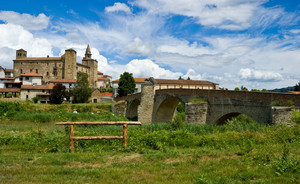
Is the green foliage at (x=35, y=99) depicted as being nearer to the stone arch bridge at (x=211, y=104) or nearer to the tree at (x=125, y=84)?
the tree at (x=125, y=84)

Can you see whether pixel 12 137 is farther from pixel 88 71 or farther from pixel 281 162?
pixel 88 71

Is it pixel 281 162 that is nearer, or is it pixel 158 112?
pixel 281 162

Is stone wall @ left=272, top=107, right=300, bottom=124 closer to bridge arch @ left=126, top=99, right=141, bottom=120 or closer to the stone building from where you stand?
bridge arch @ left=126, top=99, right=141, bottom=120

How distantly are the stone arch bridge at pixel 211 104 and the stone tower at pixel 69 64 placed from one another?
142ft

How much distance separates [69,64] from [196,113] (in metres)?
56.0

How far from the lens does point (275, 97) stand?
13055 millimetres

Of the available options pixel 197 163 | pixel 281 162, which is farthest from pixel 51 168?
pixel 281 162

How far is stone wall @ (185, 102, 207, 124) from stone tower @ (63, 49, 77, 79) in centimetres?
5462

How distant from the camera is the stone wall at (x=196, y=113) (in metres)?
18.2

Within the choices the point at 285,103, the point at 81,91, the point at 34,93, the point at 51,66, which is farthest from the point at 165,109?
the point at 51,66

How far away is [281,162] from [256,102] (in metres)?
9.59

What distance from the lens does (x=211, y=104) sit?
17953 mm

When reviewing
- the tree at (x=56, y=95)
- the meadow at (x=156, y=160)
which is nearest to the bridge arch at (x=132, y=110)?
the tree at (x=56, y=95)

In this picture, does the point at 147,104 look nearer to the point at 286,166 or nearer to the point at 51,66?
the point at 286,166
